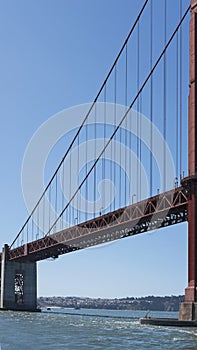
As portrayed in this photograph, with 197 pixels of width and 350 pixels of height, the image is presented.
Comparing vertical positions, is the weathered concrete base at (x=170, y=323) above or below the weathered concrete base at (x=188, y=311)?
below

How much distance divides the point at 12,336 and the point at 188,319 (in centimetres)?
1212

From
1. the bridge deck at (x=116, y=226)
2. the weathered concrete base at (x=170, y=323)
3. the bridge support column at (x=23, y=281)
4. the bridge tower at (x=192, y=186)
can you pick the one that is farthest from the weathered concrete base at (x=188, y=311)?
the bridge support column at (x=23, y=281)

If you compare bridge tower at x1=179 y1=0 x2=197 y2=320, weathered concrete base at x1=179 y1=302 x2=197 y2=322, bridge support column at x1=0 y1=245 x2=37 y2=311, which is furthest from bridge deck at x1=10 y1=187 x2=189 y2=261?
weathered concrete base at x1=179 y1=302 x2=197 y2=322

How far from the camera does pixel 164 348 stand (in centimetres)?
2903

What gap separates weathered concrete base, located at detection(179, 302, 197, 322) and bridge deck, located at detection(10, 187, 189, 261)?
23.1ft

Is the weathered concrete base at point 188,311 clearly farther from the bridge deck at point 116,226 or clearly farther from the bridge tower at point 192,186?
the bridge deck at point 116,226

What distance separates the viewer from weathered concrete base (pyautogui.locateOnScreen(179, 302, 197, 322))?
43344 mm

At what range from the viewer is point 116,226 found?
204 ft

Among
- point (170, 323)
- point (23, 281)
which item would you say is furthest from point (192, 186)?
point (23, 281)

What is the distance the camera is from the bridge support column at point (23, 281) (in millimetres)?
93688

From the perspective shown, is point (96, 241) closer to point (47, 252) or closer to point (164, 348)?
point (47, 252)

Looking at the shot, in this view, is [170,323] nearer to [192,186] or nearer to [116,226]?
[192,186]

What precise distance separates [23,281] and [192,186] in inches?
2095

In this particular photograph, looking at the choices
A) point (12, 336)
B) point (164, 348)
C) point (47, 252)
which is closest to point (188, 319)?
point (12, 336)
